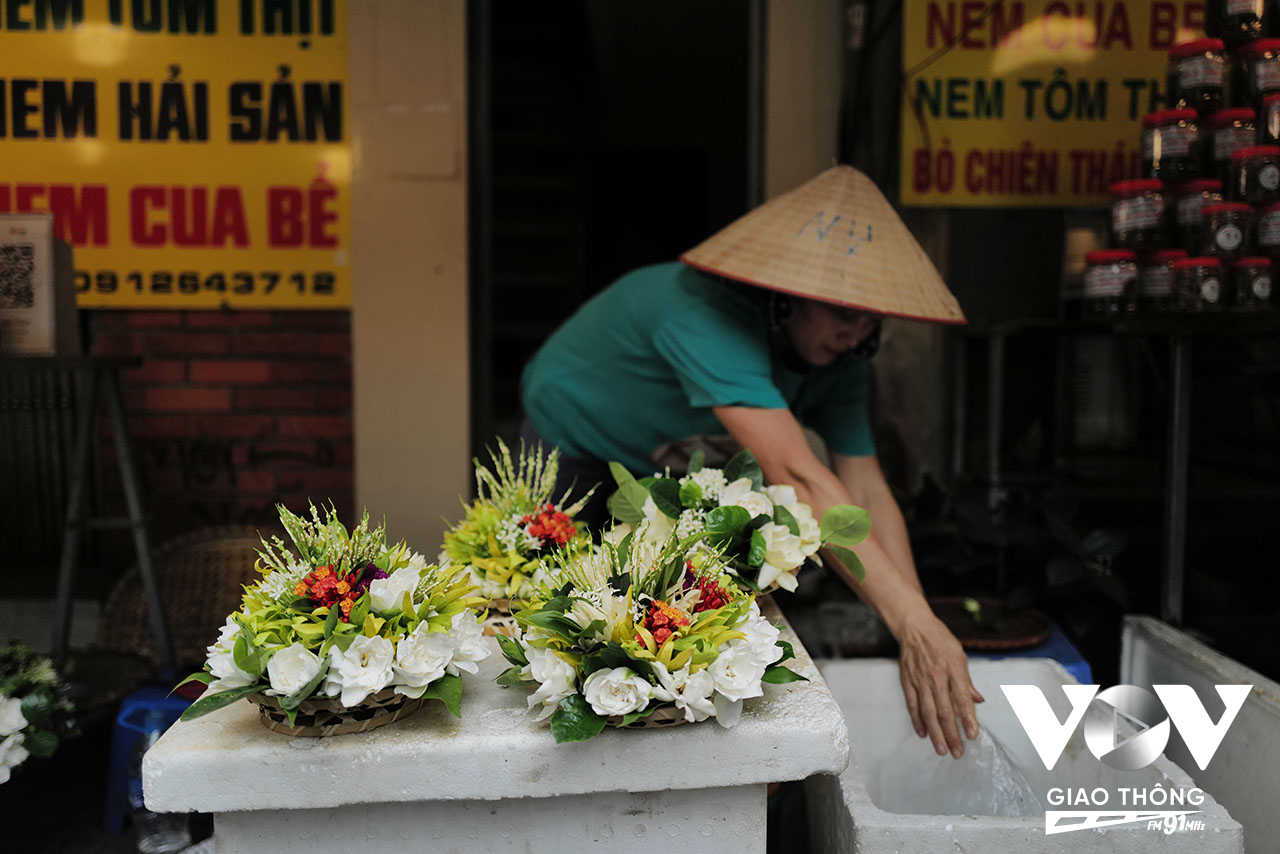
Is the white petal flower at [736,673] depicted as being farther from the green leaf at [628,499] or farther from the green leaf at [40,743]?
the green leaf at [40,743]

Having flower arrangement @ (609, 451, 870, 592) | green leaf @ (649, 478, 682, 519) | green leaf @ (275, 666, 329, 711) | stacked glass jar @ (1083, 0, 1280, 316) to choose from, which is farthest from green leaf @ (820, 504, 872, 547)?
stacked glass jar @ (1083, 0, 1280, 316)

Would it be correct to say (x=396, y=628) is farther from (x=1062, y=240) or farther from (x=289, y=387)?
(x=1062, y=240)

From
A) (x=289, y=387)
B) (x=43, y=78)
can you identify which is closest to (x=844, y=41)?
(x=289, y=387)

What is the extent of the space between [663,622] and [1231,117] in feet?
6.26

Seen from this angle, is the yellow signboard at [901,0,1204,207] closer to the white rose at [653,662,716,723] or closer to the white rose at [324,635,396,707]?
the white rose at [653,662,716,723]

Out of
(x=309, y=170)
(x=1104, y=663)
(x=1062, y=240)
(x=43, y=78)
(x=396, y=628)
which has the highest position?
(x=43, y=78)

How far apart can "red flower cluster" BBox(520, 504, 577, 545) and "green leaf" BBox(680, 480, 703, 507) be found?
0.19 m

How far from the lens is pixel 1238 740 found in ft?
5.37

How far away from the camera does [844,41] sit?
10.4 feet

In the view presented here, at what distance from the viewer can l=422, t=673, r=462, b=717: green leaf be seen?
1052mm

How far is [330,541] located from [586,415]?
1.13 m

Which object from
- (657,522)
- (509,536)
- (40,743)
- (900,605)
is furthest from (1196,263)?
(40,743)

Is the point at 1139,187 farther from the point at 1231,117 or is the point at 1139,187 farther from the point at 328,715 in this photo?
the point at 328,715

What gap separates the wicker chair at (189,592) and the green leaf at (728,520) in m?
2.02
